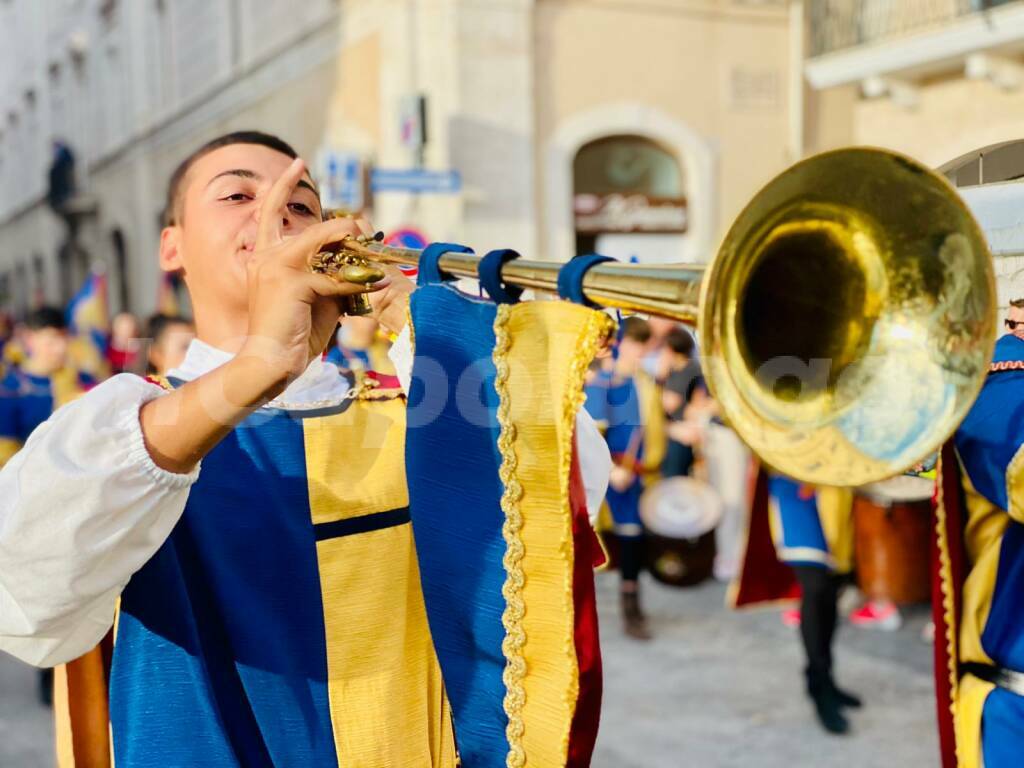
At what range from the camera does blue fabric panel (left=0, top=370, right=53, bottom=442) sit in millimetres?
6160

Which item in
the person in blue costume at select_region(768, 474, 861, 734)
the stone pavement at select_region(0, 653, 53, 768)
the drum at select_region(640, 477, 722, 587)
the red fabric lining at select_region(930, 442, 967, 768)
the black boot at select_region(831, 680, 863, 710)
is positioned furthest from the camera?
the drum at select_region(640, 477, 722, 587)

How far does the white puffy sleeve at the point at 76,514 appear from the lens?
1.34 m

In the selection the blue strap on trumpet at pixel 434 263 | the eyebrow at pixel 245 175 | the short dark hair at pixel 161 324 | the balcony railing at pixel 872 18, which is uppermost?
the balcony railing at pixel 872 18

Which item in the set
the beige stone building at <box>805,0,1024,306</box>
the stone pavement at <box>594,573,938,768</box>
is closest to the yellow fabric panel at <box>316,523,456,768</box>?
the stone pavement at <box>594,573,938,768</box>

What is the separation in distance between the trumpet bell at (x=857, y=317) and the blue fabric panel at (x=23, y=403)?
559cm

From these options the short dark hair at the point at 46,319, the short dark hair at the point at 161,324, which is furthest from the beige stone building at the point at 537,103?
the short dark hair at the point at 161,324

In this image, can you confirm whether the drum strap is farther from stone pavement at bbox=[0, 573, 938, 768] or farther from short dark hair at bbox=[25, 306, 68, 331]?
short dark hair at bbox=[25, 306, 68, 331]

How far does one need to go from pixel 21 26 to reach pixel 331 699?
3448 cm

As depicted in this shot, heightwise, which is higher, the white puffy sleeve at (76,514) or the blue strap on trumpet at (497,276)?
the blue strap on trumpet at (497,276)

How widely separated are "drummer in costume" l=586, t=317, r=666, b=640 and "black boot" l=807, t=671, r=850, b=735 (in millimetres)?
1623

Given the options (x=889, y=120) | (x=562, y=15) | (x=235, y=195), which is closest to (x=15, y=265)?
(x=562, y=15)

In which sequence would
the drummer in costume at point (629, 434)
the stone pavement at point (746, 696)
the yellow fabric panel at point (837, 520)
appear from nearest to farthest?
the stone pavement at point (746, 696), the yellow fabric panel at point (837, 520), the drummer in costume at point (629, 434)

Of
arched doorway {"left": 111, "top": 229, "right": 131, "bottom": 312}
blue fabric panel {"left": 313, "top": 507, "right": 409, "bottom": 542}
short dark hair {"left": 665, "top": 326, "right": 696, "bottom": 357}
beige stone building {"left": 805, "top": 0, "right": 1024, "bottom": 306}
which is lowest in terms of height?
blue fabric panel {"left": 313, "top": 507, "right": 409, "bottom": 542}

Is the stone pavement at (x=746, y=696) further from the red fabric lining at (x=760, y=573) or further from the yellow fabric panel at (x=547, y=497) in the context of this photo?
the yellow fabric panel at (x=547, y=497)
